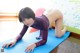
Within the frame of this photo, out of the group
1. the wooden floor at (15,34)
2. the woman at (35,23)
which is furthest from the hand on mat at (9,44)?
the wooden floor at (15,34)

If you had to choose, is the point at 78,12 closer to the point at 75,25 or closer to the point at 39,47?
the point at 75,25

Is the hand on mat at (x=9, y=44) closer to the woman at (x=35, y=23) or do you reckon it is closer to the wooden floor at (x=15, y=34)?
the woman at (x=35, y=23)

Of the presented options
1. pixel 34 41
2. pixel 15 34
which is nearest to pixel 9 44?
pixel 34 41

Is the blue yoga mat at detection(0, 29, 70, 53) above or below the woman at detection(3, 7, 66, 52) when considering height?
below

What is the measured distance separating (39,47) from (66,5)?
0.91 metres

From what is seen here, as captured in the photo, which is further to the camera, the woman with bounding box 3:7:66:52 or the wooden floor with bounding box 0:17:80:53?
the wooden floor with bounding box 0:17:80:53

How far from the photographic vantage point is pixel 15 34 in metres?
1.95

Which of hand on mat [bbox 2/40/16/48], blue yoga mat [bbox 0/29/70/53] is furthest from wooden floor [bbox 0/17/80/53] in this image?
hand on mat [bbox 2/40/16/48]

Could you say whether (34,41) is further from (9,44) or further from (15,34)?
(15,34)

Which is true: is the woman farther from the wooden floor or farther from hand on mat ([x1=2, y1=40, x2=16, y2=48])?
the wooden floor

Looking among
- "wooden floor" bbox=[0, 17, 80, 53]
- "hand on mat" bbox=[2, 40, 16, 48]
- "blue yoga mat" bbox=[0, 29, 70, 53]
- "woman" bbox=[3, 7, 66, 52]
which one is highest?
"woman" bbox=[3, 7, 66, 52]

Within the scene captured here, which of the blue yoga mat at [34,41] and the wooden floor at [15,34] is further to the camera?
the wooden floor at [15,34]

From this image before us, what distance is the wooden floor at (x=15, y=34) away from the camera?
166cm

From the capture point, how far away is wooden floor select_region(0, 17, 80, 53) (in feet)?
5.46
